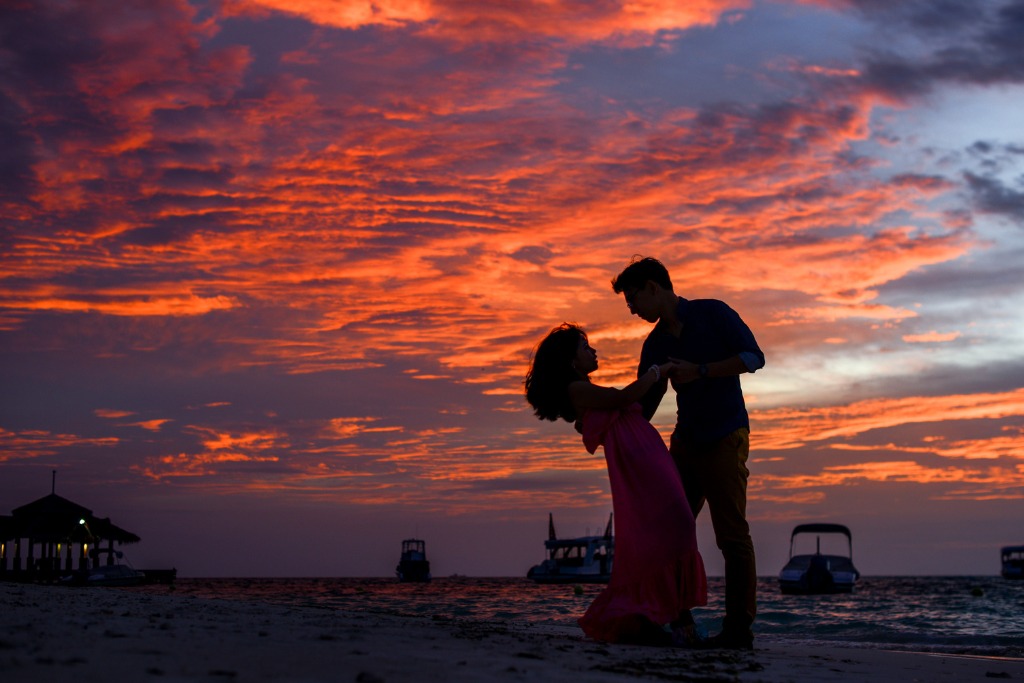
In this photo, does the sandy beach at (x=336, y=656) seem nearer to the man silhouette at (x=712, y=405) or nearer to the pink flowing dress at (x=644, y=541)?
the pink flowing dress at (x=644, y=541)

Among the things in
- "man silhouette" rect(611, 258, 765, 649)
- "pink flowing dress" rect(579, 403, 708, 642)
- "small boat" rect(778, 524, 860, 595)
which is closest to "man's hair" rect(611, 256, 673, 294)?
"man silhouette" rect(611, 258, 765, 649)

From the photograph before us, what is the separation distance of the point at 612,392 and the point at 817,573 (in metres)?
51.0

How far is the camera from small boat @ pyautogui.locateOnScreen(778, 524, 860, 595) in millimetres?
52406

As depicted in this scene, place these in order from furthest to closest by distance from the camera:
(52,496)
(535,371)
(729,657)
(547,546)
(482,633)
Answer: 1. (547,546)
2. (52,496)
3. (535,371)
4. (482,633)
5. (729,657)

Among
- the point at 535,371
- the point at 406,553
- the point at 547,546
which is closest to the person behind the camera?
the point at 535,371

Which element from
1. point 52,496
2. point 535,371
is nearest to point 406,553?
point 52,496

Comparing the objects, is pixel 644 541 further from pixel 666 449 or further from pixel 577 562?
pixel 577 562

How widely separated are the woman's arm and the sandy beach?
1.33m

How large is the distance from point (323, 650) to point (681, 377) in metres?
2.73

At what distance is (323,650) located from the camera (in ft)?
12.3

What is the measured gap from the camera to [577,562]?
7544 centimetres

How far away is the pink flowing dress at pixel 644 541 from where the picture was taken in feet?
18.0

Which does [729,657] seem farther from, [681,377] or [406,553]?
[406,553]

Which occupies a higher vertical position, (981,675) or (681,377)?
(681,377)
